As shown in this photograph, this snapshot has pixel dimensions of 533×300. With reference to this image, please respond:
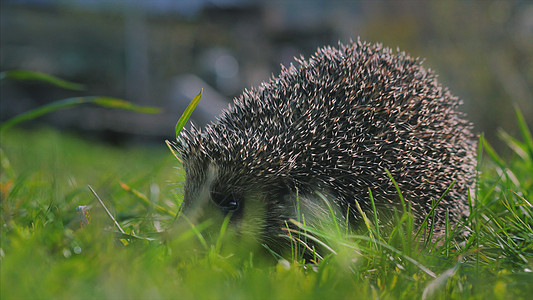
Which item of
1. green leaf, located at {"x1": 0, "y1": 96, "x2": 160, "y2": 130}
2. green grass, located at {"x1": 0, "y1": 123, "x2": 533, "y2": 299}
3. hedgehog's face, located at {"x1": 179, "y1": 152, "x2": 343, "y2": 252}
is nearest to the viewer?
green grass, located at {"x1": 0, "y1": 123, "x2": 533, "y2": 299}

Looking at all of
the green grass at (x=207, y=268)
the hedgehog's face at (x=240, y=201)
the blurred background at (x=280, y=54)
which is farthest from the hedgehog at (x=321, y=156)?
the blurred background at (x=280, y=54)

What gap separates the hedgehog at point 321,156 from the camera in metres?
3.14

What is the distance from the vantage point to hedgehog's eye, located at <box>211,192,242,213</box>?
318cm

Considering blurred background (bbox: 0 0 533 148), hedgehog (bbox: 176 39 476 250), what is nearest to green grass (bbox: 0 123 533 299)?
hedgehog (bbox: 176 39 476 250)

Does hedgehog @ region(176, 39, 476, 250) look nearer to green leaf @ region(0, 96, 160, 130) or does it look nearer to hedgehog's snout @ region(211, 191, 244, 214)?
hedgehog's snout @ region(211, 191, 244, 214)

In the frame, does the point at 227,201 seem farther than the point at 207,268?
Yes

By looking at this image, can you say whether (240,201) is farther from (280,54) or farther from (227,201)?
(280,54)

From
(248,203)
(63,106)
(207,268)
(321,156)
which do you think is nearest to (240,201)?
(248,203)

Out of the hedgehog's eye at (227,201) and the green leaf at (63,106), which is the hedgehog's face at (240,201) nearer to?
the hedgehog's eye at (227,201)

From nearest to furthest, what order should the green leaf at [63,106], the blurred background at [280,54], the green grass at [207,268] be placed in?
the green grass at [207,268] → the green leaf at [63,106] → the blurred background at [280,54]

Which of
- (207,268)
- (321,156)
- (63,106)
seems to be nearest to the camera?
(207,268)

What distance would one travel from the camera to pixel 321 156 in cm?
319

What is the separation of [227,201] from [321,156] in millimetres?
734

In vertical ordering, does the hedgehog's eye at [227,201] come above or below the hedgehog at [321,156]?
below
